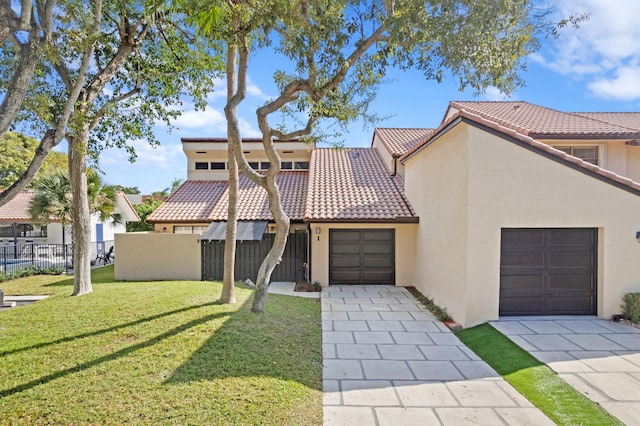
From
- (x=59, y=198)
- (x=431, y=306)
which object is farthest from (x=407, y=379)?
(x=59, y=198)

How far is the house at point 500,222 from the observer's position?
12.2 metres

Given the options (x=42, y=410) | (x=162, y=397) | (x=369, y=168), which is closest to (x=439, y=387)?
(x=162, y=397)

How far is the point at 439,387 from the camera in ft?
26.0

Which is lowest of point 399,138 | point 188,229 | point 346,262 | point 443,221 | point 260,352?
point 260,352

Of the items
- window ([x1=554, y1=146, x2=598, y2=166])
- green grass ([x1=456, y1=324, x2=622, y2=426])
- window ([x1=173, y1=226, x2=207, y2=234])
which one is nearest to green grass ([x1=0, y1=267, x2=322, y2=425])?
green grass ([x1=456, y1=324, x2=622, y2=426])

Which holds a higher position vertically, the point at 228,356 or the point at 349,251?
the point at 349,251

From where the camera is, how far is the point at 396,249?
1969 cm

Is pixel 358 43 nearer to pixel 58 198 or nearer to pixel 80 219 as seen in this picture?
pixel 80 219

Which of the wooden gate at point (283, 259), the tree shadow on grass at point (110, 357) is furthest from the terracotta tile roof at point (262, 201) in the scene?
the tree shadow on grass at point (110, 357)

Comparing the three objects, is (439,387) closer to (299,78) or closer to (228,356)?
(228,356)

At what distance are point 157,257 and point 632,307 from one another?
2469cm

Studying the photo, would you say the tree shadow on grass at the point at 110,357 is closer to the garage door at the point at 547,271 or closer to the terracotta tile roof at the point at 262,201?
the terracotta tile roof at the point at 262,201

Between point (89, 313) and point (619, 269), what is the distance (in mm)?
20846

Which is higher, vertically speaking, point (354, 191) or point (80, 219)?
point (354, 191)
